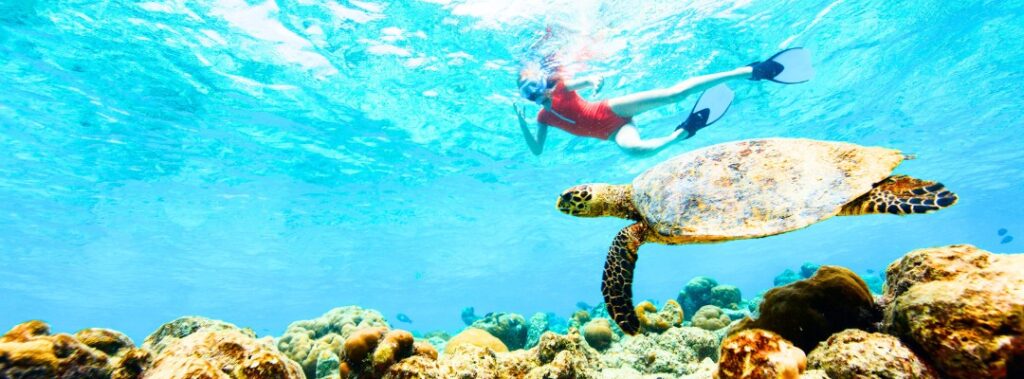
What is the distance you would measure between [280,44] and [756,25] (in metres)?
13.8

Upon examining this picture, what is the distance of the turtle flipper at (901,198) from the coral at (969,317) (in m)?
0.36

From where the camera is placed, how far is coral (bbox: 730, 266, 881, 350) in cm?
247

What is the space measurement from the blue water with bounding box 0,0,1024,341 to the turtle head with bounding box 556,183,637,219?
8.00 meters

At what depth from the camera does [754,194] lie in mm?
3041

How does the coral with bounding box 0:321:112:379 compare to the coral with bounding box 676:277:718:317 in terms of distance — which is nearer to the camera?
the coral with bounding box 0:321:112:379

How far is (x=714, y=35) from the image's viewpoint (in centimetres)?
1258

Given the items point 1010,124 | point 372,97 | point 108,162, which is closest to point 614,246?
point 372,97

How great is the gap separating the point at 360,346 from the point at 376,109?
528 inches

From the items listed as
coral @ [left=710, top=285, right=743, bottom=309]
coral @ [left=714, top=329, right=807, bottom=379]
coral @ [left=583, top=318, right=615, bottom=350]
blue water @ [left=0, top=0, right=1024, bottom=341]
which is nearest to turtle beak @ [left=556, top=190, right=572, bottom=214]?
coral @ [left=714, top=329, right=807, bottom=379]

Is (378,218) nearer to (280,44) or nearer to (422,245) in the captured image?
(422,245)

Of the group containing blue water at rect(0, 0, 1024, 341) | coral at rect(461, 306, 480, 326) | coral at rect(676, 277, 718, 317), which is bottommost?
coral at rect(676, 277, 718, 317)

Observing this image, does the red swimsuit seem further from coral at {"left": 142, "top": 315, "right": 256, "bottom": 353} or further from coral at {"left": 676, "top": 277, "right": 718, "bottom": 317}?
coral at {"left": 142, "top": 315, "right": 256, "bottom": 353}

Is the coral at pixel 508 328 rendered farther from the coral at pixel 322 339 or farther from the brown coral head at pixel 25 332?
the brown coral head at pixel 25 332

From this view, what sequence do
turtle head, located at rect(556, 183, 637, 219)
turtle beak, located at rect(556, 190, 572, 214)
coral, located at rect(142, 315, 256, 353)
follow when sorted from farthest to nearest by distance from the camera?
turtle beak, located at rect(556, 190, 572, 214)
turtle head, located at rect(556, 183, 637, 219)
coral, located at rect(142, 315, 256, 353)
